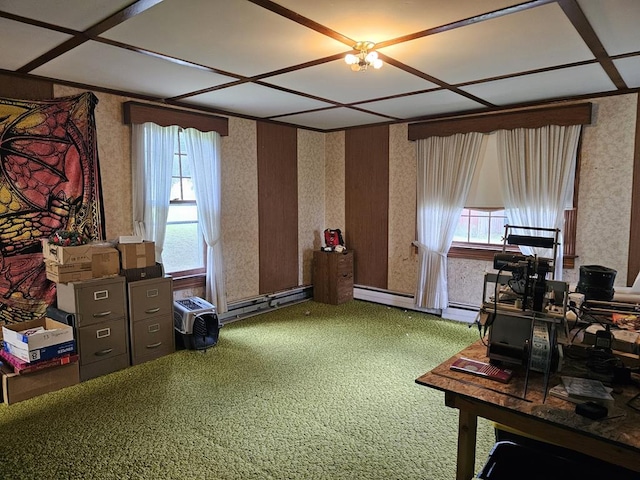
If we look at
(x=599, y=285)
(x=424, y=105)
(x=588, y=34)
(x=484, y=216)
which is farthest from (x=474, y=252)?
(x=588, y=34)

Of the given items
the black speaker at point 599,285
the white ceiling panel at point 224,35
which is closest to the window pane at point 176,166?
the white ceiling panel at point 224,35

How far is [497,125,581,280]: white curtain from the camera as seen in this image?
13.8 ft

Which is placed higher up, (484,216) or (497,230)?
(484,216)

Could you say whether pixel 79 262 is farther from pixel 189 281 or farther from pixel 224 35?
pixel 224 35

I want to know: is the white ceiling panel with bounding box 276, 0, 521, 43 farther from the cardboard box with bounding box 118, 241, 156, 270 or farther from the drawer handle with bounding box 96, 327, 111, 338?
the drawer handle with bounding box 96, 327, 111, 338

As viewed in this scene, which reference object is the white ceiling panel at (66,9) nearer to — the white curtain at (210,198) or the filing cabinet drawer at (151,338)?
the white curtain at (210,198)

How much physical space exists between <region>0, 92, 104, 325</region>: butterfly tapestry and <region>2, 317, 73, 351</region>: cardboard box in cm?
12

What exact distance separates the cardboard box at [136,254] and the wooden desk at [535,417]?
110 inches

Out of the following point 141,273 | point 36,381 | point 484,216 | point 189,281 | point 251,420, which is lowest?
point 251,420

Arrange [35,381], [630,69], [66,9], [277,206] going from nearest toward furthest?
[66,9] < [35,381] < [630,69] < [277,206]

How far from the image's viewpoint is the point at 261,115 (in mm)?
5047

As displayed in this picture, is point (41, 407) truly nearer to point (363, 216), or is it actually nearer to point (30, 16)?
point (30, 16)

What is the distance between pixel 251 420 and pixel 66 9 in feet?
8.53

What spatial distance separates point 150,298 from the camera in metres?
3.77
